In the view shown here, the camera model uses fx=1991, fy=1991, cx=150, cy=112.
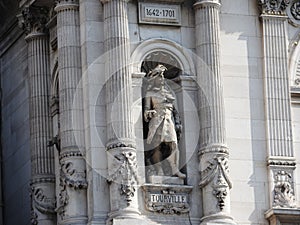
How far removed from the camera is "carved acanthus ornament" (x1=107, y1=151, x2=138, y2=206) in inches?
1727

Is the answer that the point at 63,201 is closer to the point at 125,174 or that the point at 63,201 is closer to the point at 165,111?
the point at 125,174

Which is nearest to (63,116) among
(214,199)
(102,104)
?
(102,104)

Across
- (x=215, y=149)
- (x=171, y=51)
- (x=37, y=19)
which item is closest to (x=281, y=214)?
(x=215, y=149)

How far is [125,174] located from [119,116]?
4.35 feet

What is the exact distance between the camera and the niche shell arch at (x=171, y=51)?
45344 mm

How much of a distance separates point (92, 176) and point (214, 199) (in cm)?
281

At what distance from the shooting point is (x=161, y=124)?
1773 inches

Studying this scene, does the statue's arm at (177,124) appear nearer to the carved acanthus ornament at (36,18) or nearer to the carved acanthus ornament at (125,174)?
the carved acanthus ornament at (125,174)

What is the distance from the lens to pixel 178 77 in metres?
45.7

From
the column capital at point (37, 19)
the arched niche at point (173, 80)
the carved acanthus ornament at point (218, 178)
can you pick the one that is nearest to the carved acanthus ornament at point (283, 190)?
the carved acanthus ornament at point (218, 178)

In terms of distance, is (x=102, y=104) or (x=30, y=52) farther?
(x=30, y=52)

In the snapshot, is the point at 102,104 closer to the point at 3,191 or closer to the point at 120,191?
the point at 120,191

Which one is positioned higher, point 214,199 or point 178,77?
point 178,77

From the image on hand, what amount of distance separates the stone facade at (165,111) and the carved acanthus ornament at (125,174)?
22 millimetres
